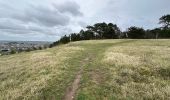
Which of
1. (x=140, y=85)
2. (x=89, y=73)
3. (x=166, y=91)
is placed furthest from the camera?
(x=89, y=73)

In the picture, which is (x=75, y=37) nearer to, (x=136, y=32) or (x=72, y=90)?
(x=136, y=32)

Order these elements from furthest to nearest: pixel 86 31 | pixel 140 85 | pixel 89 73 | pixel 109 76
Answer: pixel 86 31, pixel 89 73, pixel 109 76, pixel 140 85

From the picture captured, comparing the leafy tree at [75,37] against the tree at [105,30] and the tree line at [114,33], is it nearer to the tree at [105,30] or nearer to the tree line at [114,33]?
the tree line at [114,33]

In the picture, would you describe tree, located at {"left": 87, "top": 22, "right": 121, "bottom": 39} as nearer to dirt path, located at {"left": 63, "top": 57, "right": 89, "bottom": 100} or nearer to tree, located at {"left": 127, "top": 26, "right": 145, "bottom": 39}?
tree, located at {"left": 127, "top": 26, "right": 145, "bottom": 39}

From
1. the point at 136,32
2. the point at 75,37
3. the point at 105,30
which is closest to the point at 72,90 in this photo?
the point at 136,32

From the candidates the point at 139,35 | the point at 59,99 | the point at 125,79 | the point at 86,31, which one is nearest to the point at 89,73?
the point at 125,79

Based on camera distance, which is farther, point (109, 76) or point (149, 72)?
point (149, 72)

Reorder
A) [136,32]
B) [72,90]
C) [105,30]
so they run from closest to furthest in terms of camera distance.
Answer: [72,90]
[136,32]
[105,30]

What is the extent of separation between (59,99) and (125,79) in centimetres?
545

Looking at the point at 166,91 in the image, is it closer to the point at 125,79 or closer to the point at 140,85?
the point at 140,85

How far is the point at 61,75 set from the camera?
15.7 m

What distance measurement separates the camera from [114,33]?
9538 centimetres

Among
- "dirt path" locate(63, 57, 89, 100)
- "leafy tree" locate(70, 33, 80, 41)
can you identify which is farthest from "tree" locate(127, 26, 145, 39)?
"dirt path" locate(63, 57, 89, 100)

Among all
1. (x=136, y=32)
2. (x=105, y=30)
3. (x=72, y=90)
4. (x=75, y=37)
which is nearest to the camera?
(x=72, y=90)
